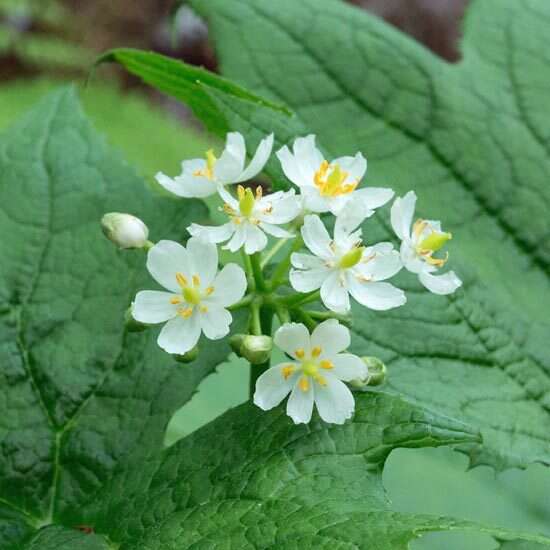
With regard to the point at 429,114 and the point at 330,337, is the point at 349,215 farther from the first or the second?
the point at 429,114

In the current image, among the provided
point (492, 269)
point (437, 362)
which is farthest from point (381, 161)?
point (437, 362)

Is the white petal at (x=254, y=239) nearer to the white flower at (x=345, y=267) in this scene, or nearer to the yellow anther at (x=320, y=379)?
the white flower at (x=345, y=267)

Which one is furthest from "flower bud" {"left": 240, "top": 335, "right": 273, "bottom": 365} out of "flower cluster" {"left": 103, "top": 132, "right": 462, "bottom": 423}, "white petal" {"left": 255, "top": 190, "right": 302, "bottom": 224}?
"white petal" {"left": 255, "top": 190, "right": 302, "bottom": 224}

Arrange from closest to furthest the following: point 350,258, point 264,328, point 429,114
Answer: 1. point 350,258
2. point 264,328
3. point 429,114

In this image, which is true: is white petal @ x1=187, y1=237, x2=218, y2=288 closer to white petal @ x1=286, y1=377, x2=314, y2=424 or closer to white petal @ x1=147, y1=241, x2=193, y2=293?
white petal @ x1=147, y1=241, x2=193, y2=293

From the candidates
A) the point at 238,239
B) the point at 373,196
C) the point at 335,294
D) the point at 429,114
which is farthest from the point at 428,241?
the point at 429,114

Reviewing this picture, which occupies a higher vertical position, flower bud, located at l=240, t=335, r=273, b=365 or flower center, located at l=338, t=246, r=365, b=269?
flower center, located at l=338, t=246, r=365, b=269

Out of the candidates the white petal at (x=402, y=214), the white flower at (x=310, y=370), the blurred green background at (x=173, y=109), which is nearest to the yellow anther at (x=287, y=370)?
the white flower at (x=310, y=370)
